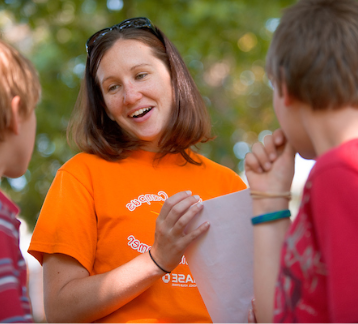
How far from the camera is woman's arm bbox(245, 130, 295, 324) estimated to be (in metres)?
1.18

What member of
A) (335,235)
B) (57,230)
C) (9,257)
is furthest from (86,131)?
(335,235)

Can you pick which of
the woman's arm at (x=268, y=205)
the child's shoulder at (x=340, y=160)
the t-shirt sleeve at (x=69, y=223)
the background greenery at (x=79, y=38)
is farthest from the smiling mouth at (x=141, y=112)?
the background greenery at (x=79, y=38)

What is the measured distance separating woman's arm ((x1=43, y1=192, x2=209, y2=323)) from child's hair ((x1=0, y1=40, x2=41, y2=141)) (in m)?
0.55

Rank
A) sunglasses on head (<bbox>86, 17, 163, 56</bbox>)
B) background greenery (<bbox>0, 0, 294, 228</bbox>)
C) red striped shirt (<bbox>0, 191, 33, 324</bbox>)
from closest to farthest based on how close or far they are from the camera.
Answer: red striped shirt (<bbox>0, 191, 33, 324</bbox>) < sunglasses on head (<bbox>86, 17, 163, 56</bbox>) < background greenery (<bbox>0, 0, 294, 228</bbox>)

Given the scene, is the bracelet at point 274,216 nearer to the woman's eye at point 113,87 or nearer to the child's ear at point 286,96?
the child's ear at point 286,96

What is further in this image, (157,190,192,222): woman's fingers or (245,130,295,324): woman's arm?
(157,190,192,222): woman's fingers

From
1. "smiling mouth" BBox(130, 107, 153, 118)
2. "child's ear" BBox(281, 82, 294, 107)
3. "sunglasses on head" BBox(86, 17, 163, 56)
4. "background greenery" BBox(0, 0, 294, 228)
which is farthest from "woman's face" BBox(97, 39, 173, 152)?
"background greenery" BBox(0, 0, 294, 228)

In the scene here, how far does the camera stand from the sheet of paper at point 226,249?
1401 mm

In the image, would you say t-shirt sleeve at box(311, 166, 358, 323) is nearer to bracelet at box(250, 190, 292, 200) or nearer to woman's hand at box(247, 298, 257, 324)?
bracelet at box(250, 190, 292, 200)

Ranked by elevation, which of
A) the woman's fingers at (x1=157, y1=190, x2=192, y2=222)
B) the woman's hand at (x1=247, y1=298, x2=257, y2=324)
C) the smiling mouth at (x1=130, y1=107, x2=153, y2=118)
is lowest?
the woman's hand at (x1=247, y1=298, x2=257, y2=324)

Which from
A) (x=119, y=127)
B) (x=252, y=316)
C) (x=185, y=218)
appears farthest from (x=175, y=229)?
(x=119, y=127)

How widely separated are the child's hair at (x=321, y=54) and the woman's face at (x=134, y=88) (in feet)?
2.81

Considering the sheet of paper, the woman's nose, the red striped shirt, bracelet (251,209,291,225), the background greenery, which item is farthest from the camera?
the background greenery

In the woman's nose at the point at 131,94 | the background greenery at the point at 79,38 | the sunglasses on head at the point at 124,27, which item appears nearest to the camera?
the woman's nose at the point at 131,94
